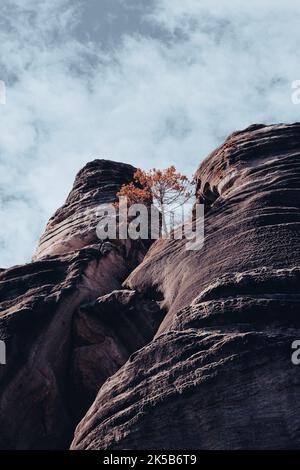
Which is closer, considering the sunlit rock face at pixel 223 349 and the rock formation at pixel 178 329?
the sunlit rock face at pixel 223 349

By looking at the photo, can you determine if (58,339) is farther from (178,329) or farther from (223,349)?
(223,349)

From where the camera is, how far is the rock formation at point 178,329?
23594 millimetres

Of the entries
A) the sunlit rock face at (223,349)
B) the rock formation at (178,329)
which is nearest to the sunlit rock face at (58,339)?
the rock formation at (178,329)

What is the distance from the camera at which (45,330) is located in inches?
1286

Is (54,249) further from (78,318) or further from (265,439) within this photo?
(265,439)

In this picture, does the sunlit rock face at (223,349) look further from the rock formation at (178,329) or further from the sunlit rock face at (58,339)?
the sunlit rock face at (58,339)

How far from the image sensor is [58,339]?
32875mm

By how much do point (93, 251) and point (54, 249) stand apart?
27.5 ft

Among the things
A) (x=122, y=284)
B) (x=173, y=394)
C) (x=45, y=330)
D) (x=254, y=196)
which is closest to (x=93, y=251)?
(x=122, y=284)

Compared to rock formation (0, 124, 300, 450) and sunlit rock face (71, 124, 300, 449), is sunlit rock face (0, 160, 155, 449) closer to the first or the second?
rock formation (0, 124, 300, 450)

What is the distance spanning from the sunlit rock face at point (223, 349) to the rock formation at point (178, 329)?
0.04m

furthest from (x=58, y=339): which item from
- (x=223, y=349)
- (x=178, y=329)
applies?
(x=223, y=349)

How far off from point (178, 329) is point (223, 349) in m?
2.63

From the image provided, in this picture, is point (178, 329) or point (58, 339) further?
point (58, 339)
